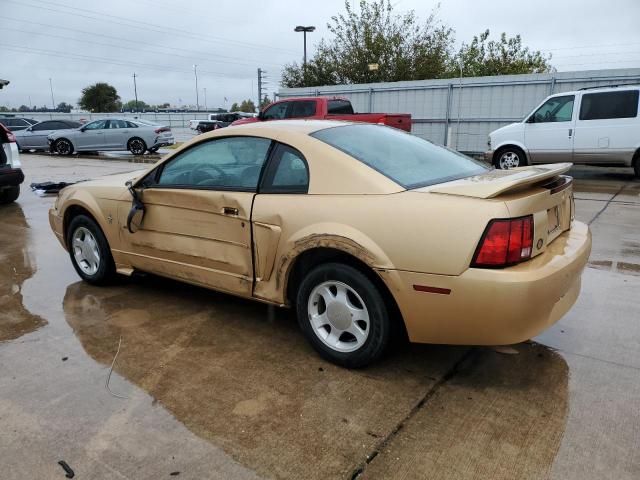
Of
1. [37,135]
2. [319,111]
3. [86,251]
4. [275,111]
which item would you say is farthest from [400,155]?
[37,135]

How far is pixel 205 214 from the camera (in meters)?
3.53

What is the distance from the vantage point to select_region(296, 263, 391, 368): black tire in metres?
2.83

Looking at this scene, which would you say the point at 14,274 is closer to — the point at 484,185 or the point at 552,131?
the point at 484,185

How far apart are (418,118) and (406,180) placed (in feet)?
49.5

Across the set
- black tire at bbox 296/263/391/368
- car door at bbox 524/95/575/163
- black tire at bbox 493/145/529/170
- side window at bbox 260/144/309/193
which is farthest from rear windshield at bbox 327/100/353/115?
black tire at bbox 296/263/391/368

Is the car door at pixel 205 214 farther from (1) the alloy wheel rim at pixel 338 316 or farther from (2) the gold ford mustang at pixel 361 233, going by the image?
(1) the alloy wheel rim at pixel 338 316

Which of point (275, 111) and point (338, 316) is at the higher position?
point (275, 111)

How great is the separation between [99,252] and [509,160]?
954 cm

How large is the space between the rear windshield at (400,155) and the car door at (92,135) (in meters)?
17.0

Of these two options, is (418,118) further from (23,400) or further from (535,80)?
(23,400)

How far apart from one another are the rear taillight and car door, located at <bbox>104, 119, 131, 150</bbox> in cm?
1779

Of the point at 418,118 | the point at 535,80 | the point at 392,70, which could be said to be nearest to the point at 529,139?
the point at 535,80

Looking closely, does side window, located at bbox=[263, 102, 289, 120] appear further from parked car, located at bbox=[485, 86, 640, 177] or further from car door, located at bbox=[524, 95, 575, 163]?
car door, located at bbox=[524, 95, 575, 163]

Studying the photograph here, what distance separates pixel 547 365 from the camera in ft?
10.2
